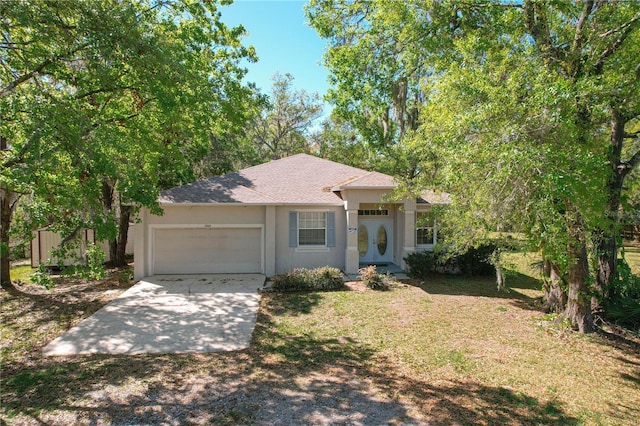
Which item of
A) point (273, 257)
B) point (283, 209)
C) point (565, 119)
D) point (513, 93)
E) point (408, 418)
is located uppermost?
point (513, 93)

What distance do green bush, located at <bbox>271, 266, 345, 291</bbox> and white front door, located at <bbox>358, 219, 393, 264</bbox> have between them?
12.0 ft

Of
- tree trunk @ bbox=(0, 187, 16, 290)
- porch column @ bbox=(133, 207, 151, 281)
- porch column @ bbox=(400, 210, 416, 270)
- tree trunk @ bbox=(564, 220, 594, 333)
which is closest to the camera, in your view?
tree trunk @ bbox=(564, 220, 594, 333)

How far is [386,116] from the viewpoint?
21219 mm

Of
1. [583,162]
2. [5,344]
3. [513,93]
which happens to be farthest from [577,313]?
[5,344]

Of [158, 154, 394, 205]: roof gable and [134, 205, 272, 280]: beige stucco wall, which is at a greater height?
[158, 154, 394, 205]: roof gable

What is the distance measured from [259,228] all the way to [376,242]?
207 inches

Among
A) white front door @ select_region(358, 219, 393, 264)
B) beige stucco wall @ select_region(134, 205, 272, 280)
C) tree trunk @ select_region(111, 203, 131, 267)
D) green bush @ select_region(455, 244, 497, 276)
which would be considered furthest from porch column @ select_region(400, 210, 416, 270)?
tree trunk @ select_region(111, 203, 131, 267)

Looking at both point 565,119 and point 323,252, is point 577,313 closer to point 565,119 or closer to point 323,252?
point 565,119

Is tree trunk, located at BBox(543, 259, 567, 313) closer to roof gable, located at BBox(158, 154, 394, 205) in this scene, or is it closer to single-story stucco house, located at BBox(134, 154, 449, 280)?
single-story stucco house, located at BBox(134, 154, 449, 280)

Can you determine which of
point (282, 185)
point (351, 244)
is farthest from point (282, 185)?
→ point (351, 244)

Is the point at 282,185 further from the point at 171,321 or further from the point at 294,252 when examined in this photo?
the point at 171,321

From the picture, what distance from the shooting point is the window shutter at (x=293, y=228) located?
13.9 metres

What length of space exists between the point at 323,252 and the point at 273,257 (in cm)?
201

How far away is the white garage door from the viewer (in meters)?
13.3
